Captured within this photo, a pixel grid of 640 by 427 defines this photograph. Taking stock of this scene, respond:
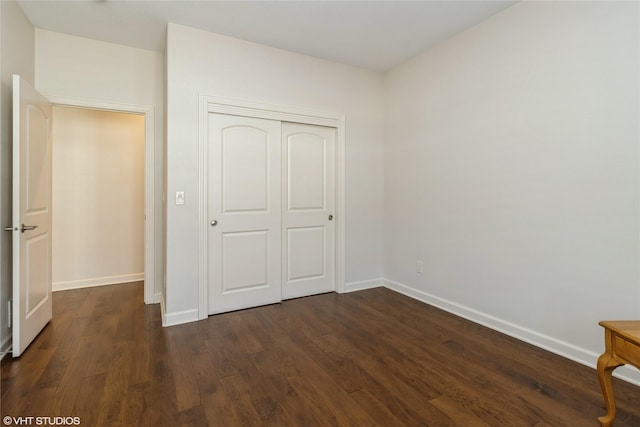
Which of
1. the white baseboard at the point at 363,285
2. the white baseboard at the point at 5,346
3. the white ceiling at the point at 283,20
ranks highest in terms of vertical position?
the white ceiling at the point at 283,20

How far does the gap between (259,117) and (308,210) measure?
3.74 ft

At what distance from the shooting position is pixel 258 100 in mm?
3086

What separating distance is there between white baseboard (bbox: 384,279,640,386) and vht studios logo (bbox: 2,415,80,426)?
2.94m

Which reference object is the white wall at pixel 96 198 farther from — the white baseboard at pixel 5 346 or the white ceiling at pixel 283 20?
the white baseboard at pixel 5 346

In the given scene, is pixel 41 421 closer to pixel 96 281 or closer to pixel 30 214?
pixel 30 214

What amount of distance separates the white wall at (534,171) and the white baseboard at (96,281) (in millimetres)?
3734

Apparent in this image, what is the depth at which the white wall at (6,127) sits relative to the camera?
2.17 meters

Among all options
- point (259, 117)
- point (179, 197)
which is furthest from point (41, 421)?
point (259, 117)

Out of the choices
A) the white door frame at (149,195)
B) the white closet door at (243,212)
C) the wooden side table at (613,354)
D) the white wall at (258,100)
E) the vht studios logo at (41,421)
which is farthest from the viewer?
the white door frame at (149,195)

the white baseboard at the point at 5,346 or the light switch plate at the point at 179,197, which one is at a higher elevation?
the light switch plate at the point at 179,197

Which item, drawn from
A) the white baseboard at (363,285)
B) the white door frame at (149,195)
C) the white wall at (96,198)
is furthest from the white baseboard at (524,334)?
the white wall at (96,198)

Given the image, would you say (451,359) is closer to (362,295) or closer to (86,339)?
(362,295)

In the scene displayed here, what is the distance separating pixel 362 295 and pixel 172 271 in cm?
206

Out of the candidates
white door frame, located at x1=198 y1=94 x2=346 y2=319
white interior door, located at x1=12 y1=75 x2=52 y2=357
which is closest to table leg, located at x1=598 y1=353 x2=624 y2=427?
white door frame, located at x1=198 y1=94 x2=346 y2=319
